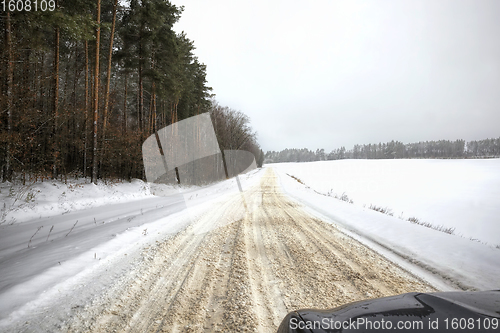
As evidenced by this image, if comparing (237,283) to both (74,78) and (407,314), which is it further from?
(74,78)

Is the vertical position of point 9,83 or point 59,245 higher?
point 9,83

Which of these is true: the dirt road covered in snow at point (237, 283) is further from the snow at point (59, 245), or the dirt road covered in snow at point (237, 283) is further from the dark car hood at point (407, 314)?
the dark car hood at point (407, 314)

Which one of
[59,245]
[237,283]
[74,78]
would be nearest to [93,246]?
[59,245]

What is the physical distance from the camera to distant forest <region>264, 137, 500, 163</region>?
90.7 meters

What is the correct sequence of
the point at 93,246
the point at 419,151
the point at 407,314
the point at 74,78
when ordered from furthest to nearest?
the point at 419,151 < the point at 74,78 < the point at 93,246 < the point at 407,314

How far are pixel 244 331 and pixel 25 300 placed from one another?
91.4 inches

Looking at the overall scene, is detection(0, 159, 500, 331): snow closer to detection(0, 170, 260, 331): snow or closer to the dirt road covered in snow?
detection(0, 170, 260, 331): snow

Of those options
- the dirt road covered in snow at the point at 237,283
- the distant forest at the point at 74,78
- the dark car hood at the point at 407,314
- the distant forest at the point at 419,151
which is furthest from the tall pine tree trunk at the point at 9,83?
the distant forest at the point at 419,151

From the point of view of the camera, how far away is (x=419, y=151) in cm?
10825

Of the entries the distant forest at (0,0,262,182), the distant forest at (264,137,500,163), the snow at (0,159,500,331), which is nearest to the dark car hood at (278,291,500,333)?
the snow at (0,159,500,331)

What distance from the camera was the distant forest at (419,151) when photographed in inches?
3570

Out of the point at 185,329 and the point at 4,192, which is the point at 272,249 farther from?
the point at 4,192

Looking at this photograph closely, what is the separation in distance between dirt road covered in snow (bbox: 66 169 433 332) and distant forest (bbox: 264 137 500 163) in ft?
324

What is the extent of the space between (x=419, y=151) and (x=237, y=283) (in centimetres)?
14258
